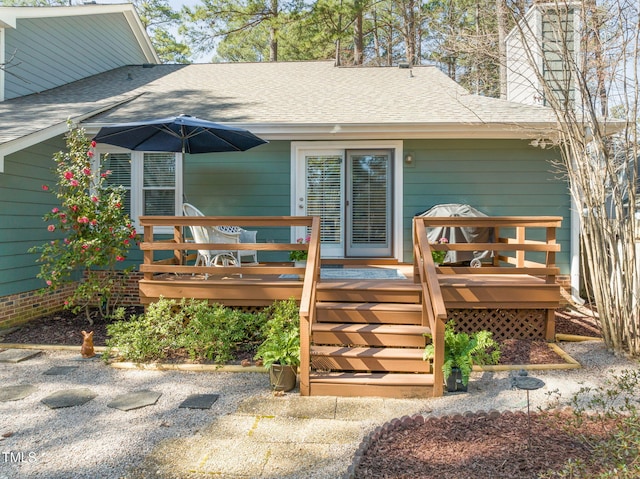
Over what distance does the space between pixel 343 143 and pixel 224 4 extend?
1056 centimetres

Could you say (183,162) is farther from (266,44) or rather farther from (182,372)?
(266,44)

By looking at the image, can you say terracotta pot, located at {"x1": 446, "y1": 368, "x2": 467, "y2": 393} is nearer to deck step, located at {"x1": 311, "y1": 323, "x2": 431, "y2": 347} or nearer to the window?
deck step, located at {"x1": 311, "y1": 323, "x2": 431, "y2": 347}

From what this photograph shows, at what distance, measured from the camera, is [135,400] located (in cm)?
377

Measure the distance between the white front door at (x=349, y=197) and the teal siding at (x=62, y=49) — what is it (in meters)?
5.42

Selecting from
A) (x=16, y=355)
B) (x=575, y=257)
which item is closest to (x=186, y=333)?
A: (x=16, y=355)

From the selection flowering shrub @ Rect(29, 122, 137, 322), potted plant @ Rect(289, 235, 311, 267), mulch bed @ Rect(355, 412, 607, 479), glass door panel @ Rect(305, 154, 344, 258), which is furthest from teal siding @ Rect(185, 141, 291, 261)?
mulch bed @ Rect(355, 412, 607, 479)

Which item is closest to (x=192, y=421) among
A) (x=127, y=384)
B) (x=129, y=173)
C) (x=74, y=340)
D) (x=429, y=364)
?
(x=127, y=384)

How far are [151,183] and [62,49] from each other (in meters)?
4.24

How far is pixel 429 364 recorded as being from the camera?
4.18 m

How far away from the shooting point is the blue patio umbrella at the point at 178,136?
5848 millimetres

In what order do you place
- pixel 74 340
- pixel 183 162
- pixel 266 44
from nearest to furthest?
pixel 74 340 < pixel 183 162 < pixel 266 44

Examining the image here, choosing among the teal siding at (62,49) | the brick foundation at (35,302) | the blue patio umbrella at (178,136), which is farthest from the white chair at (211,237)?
the teal siding at (62,49)

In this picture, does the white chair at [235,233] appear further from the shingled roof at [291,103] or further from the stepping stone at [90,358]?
the stepping stone at [90,358]

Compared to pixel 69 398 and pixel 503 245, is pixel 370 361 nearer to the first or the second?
pixel 503 245
